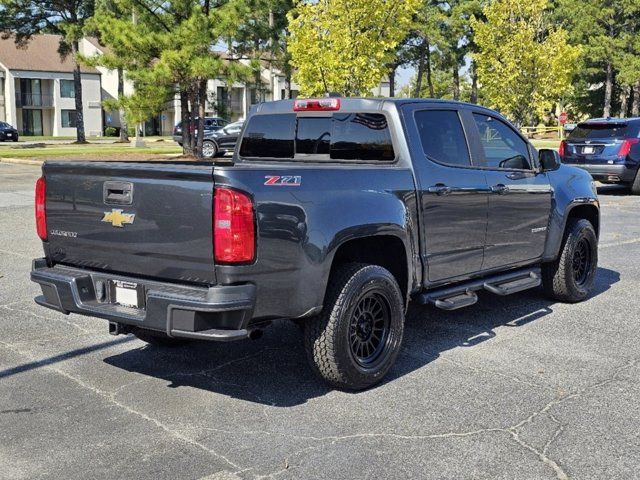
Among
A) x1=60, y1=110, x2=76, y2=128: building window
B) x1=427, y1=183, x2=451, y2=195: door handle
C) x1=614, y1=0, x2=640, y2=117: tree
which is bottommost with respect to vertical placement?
x1=427, y1=183, x2=451, y2=195: door handle

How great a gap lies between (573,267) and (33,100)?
222 ft

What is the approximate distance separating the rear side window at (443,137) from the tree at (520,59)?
93.1ft

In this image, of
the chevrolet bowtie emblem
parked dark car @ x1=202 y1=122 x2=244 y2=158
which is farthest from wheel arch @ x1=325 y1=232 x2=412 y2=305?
parked dark car @ x1=202 y1=122 x2=244 y2=158

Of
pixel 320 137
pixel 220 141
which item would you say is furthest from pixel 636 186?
pixel 220 141

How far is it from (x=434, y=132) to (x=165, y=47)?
63.9 ft

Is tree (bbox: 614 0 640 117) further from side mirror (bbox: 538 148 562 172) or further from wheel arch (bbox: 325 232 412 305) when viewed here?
wheel arch (bbox: 325 232 412 305)

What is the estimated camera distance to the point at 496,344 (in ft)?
19.3

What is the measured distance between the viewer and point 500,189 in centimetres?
615

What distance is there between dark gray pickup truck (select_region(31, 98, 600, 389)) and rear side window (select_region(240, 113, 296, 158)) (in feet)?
0.04

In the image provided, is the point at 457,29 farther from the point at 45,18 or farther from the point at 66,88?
the point at 66,88

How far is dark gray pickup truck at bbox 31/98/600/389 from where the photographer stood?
13.6 feet

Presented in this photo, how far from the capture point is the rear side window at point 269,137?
19.8 ft

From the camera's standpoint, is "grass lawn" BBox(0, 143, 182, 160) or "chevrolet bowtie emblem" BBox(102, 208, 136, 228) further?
"grass lawn" BBox(0, 143, 182, 160)

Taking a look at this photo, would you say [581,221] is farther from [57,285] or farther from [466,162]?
[57,285]
